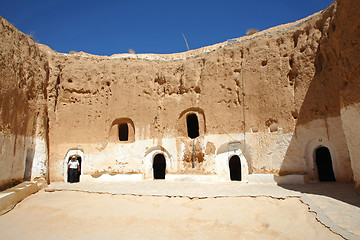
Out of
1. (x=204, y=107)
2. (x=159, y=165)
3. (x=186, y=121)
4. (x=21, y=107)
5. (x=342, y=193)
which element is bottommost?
(x=342, y=193)

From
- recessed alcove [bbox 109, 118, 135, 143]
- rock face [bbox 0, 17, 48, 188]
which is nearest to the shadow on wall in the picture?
recessed alcove [bbox 109, 118, 135, 143]

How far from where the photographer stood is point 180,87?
13.3 m

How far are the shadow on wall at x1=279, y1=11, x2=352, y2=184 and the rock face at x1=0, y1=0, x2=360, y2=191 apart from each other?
4cm

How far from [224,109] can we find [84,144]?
699 centimetres

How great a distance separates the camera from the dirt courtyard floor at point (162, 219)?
16.9ft

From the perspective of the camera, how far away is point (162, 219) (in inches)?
240

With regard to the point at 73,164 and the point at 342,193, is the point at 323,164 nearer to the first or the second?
the point at 342,193

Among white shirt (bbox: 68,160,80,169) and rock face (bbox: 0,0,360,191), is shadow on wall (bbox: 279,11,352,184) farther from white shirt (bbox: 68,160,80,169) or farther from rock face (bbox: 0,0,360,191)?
white shirt (bbox: 68,160,80,169)

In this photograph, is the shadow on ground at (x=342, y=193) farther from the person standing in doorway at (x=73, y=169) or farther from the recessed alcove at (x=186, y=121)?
the person standing in doorway at (x=73, y=169)

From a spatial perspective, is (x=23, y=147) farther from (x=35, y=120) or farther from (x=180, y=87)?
(x=180, y=87)

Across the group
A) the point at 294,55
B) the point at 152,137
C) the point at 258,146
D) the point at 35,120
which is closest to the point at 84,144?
the point at 35,120

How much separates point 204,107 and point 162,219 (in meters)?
7.24

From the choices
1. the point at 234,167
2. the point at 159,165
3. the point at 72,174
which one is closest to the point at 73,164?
the point at 72,174

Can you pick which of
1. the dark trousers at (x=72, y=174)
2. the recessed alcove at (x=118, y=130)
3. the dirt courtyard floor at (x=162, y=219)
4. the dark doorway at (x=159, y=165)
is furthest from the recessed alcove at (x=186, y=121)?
the dirt courtyard floor at (x=162, y=219)
